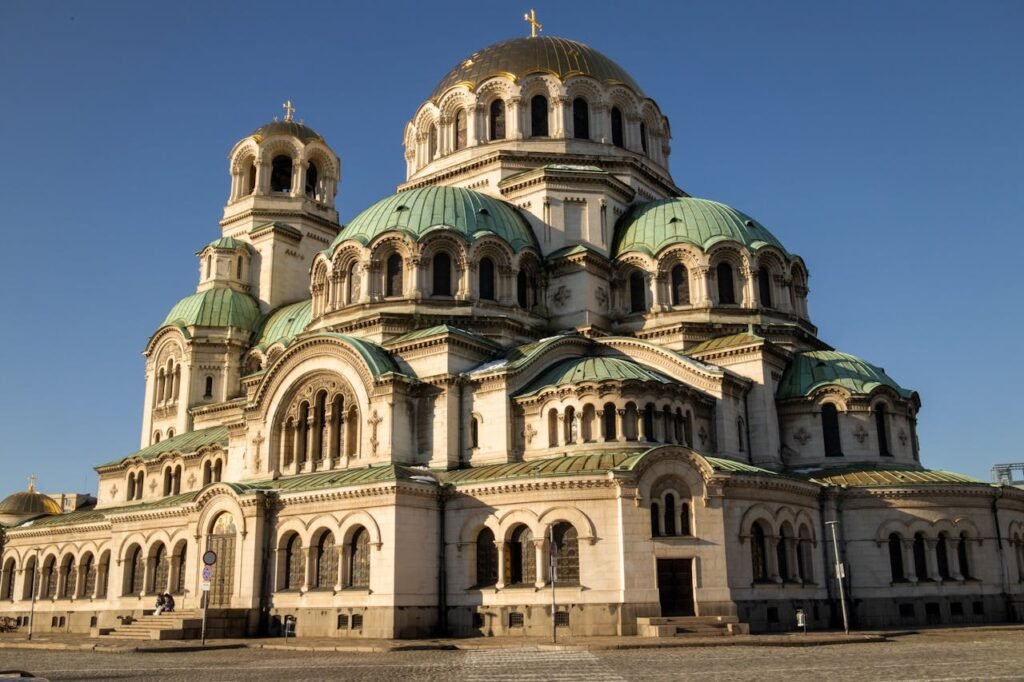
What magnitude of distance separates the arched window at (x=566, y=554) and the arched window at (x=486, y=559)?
2.49 meters

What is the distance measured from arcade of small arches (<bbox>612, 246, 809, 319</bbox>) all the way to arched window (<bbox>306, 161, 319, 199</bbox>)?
24517mm

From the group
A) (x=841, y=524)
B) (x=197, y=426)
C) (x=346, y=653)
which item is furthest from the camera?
(x=197, y=426)

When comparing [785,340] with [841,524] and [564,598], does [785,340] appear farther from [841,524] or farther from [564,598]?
[564,598]

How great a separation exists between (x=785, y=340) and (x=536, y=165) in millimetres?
14909

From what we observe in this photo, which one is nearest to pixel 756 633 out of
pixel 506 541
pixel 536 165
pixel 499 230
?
pixel 506 541

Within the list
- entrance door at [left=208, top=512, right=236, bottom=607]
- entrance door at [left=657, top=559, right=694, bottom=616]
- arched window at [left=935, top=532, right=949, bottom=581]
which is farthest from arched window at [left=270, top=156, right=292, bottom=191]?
arched window at [left=935, top=532, right=949, bottom=581]

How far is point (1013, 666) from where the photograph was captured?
19.5 metres

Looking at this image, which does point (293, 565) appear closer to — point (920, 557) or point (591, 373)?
point (591, 373)

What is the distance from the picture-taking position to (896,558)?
3784 centimetres

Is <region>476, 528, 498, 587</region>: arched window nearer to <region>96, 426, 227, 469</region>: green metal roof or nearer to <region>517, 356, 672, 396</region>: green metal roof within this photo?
<region>517, 356, 672, 396</region>: green metal roof

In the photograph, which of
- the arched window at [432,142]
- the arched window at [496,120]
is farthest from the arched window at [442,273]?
the arched window at [432,142]

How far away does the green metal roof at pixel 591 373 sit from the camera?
117ft

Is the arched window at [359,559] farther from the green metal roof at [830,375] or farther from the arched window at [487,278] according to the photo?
the green metal roof at [830,375]

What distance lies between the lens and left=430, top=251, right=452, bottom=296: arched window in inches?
1658
